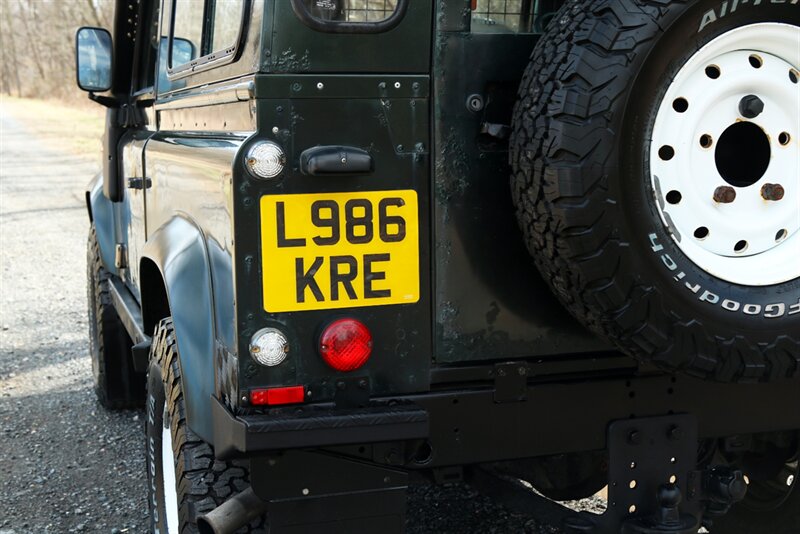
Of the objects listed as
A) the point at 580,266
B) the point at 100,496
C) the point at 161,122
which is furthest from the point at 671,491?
the point at 100,496

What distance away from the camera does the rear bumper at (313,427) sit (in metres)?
2.13

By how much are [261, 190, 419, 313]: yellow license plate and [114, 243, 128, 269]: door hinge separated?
2489 millimetres

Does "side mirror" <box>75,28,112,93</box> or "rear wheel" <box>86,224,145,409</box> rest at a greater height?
"side mirror" <box>75,28,112,93</box>

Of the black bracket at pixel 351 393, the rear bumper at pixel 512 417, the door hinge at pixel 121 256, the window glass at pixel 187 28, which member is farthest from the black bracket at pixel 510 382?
the door hinge at pixel 121 256

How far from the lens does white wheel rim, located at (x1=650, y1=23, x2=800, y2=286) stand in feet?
7.22

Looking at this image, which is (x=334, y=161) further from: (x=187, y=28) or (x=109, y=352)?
(x=109, y=352)

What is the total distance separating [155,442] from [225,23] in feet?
4.32

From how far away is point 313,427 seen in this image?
2.16m

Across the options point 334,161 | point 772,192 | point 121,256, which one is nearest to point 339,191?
point 334,161

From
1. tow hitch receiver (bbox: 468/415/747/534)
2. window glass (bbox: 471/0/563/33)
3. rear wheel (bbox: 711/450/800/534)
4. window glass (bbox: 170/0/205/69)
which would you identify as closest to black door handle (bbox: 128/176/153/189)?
window glass (bbox: 170/0/205/69)

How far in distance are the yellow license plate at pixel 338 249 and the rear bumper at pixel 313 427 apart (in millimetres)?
244

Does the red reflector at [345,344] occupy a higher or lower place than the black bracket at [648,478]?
higher

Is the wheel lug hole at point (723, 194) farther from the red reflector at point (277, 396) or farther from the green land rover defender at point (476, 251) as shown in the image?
the red reflector at point (277, 396)

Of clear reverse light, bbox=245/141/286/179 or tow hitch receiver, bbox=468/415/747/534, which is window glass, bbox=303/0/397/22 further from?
tow hitch receiver, bbox=468/415/747/534
